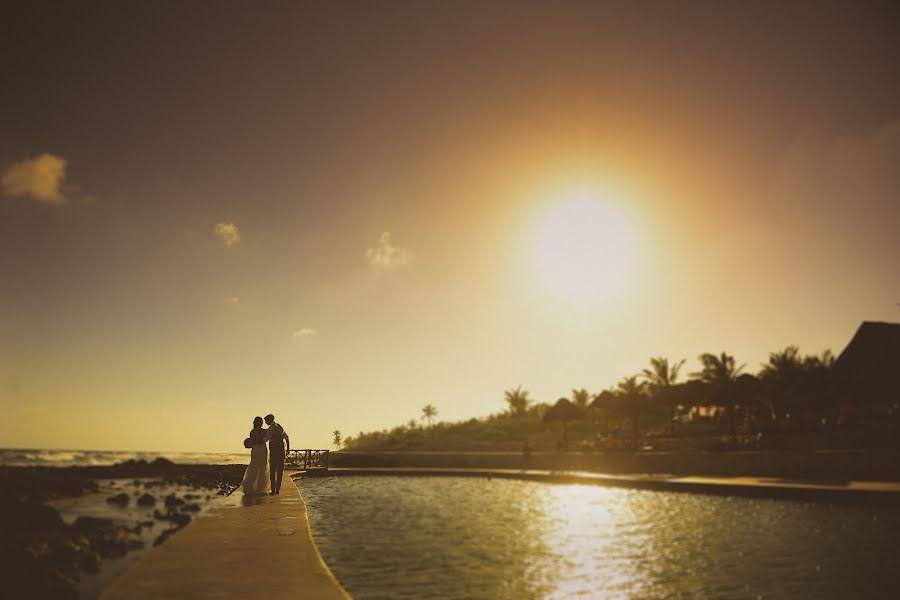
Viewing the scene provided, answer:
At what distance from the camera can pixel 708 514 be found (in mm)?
17781

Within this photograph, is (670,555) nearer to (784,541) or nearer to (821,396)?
(784,541)

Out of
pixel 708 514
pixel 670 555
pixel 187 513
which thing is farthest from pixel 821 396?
pixel 187 513

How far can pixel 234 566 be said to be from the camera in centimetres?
550

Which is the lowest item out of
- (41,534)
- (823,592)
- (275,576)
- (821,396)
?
(823,592)

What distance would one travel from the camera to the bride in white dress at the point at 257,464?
12.3 m

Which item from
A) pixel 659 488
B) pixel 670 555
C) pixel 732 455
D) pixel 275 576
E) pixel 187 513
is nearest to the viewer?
pixel 275 576

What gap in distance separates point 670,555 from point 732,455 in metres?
13.3

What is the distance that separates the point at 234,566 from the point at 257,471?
293 inches

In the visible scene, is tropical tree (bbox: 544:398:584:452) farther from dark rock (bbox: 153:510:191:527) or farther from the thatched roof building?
dark rock (bbox: 153:510:191:527)

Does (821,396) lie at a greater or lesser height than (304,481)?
greater

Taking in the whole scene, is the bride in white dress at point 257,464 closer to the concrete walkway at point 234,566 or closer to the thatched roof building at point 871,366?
the concrete walkway at point 234,566

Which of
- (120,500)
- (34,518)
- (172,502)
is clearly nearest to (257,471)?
(34,518)

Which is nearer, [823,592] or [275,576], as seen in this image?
[275,576]

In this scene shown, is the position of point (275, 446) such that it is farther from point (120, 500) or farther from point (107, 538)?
point (120, 500)
